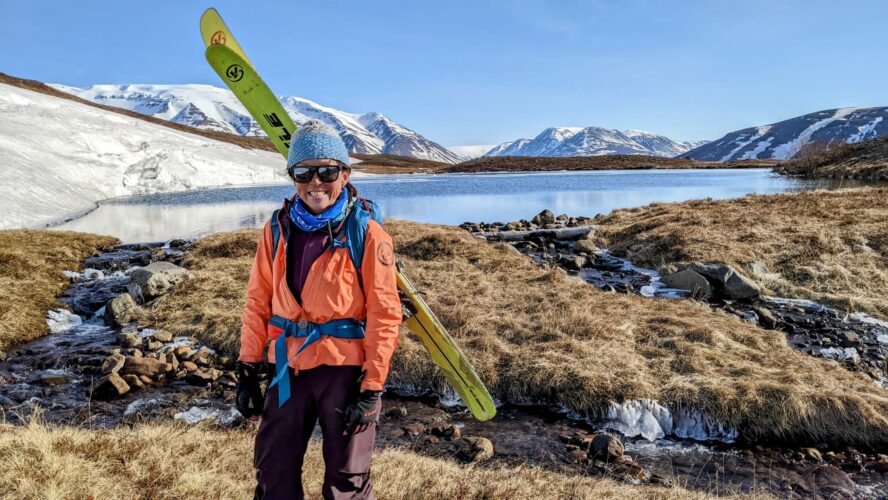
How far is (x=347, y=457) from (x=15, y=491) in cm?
305

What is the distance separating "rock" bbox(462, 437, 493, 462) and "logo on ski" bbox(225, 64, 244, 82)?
596cm

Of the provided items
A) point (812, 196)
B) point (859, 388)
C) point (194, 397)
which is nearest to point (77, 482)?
point (194, 397)

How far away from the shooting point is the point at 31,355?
34.1 ft

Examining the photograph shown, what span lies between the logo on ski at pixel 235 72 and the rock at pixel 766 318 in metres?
12.5

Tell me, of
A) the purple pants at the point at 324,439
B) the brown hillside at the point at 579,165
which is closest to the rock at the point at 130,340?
the purple pants at the point at 324,439

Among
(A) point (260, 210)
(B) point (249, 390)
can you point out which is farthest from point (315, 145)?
(A) point (260, 210)

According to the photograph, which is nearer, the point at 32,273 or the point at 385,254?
the point at 385,254

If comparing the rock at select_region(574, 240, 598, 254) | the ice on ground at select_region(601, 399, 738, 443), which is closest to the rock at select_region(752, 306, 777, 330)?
the ice on ground at select_region(601, 399, 738, 443)

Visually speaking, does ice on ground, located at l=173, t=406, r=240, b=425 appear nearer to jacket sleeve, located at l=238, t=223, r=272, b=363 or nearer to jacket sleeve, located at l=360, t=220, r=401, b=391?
jacket sleeve, located at l=238, t=223, r=272, b=363

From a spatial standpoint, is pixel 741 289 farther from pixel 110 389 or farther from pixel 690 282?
pixel 110 389

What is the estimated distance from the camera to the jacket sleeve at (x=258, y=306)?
367 centimetres

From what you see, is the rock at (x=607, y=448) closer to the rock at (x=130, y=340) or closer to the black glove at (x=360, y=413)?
the black glove at (x=360, y=413)

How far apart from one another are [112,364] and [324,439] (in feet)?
27.9

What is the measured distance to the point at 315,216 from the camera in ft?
11.5
